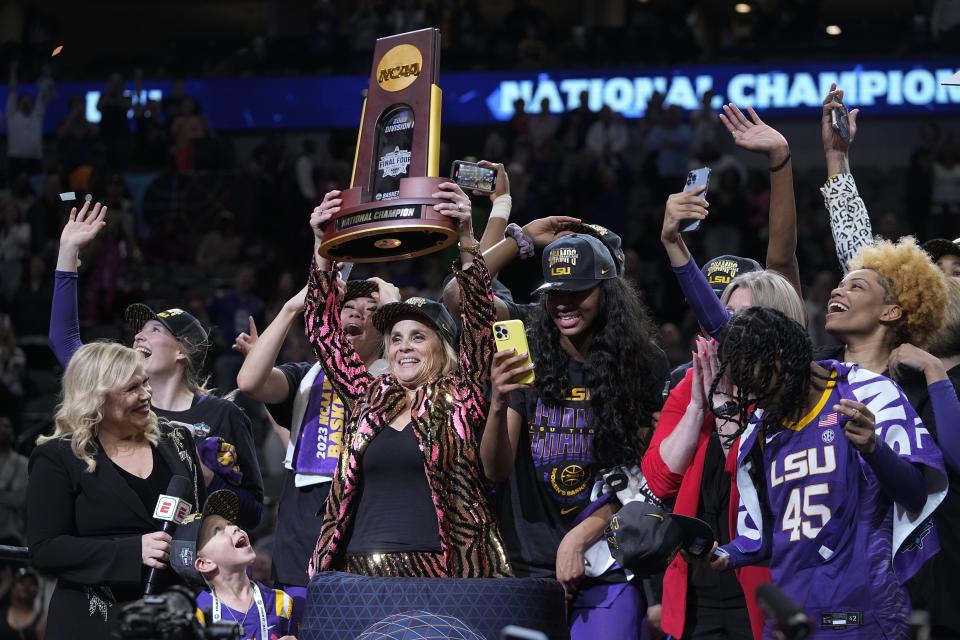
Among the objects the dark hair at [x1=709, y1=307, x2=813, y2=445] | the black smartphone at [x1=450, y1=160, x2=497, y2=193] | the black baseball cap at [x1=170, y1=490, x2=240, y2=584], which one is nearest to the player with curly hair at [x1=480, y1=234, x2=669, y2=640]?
the black smartphone at [x1=450, y1=160, x2=497, y2=193]

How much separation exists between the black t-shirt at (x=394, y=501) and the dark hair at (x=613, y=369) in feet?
2.23

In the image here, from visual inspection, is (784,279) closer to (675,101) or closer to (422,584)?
(422,584)

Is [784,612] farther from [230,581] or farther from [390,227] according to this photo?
[230,581]

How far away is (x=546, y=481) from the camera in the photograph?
4.40m

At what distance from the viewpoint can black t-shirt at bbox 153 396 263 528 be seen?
5.02 meters

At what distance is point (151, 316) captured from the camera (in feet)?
17.6

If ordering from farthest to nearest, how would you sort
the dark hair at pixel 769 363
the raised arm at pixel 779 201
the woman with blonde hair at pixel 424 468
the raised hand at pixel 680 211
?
the raised arm at pixel 779 201 → the raised hand at pixel 680 211 → the woman with blonde hair at pixel 424 468 → the dark hair at pixel 769 363

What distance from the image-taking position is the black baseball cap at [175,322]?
5312 millimetres

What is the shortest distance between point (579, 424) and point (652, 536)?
39.3 inches

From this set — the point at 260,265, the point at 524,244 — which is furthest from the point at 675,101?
the point at 524,244

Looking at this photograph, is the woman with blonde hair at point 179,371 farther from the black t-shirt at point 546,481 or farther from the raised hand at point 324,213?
the black t-shirt at point 546,481

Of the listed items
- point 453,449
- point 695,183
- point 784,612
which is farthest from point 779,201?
point 784,612

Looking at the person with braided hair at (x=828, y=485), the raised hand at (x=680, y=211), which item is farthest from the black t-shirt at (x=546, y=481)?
the person with braided hair at (x=828, y=485)

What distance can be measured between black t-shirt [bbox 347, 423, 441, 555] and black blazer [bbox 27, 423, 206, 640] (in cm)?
67
